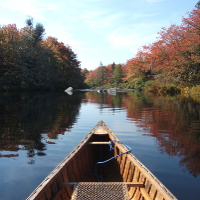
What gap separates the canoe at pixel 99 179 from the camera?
2.81 metres

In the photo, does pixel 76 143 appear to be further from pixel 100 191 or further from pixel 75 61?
pixel 75 61

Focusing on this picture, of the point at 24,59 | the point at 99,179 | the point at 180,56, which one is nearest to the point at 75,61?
the point at 24,59

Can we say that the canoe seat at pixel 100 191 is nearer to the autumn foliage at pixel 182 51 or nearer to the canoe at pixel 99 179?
the canoe at pixel 99 179

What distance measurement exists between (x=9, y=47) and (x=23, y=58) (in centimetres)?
264

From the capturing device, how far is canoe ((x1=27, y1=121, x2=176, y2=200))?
111 inches

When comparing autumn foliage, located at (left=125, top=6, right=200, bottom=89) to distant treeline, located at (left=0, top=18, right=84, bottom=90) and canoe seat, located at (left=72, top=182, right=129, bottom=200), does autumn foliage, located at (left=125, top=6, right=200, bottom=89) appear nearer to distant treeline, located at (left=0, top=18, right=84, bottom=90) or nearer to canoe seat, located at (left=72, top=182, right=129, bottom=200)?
distant treeline, located at (left=0, top=18, right=84, bottom=90)

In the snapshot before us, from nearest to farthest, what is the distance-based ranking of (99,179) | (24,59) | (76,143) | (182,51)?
(99,179) < (76,143) < (182,51) < (24,59)

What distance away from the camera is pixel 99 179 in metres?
4.32

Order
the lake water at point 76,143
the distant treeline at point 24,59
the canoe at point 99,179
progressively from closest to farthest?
the canoe at point 99,179, the lake water at point 76,143, the distant treeline at point 24,59

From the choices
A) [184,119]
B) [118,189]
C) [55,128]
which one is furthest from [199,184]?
[184,119]

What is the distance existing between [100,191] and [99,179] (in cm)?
121

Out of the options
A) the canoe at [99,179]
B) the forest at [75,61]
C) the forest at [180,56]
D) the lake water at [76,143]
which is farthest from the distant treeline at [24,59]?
the canoe at [99,179]

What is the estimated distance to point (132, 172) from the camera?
3.67m

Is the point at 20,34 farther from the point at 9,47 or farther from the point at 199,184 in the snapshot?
the point at 199,184
